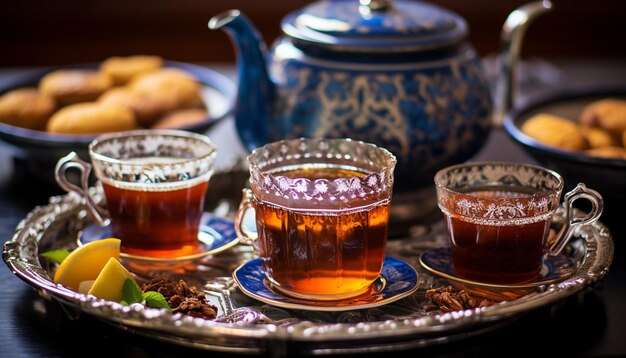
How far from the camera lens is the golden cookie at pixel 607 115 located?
4.10 ft

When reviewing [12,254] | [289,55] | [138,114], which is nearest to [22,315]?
[12,254]

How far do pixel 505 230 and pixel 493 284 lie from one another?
2.1 inches

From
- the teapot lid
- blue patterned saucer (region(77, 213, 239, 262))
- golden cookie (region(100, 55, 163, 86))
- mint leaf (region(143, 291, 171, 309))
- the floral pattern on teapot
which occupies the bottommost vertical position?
blue patterned saucer (region(77, 213, 239, 262))

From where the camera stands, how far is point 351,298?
845 millimetres

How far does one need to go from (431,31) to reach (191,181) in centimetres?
34

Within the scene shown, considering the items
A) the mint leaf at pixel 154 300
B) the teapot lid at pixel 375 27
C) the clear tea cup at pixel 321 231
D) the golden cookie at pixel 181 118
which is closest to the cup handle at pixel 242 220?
the clear tea cup at pixel 321 231

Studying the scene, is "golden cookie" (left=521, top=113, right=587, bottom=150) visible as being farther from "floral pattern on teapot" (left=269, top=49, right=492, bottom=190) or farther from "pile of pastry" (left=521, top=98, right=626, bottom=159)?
"floral pattern on teapot" (left=269, top=49, right=492, bottom=190)

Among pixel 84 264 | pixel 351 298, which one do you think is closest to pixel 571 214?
pixel 351 298

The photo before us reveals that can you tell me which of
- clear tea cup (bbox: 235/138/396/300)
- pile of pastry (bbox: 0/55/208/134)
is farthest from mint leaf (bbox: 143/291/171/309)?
pile of pastry (bbox: 0/55/208/134)

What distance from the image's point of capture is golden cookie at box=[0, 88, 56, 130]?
130 cm

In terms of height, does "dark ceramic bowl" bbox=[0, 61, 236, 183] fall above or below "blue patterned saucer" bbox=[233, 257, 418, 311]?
above

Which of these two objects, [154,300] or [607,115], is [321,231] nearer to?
[154,300]

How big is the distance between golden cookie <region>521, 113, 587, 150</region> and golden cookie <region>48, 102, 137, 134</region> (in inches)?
21.4

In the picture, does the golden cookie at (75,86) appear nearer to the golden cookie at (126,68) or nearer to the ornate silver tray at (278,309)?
the golden cookie at (126,68)
